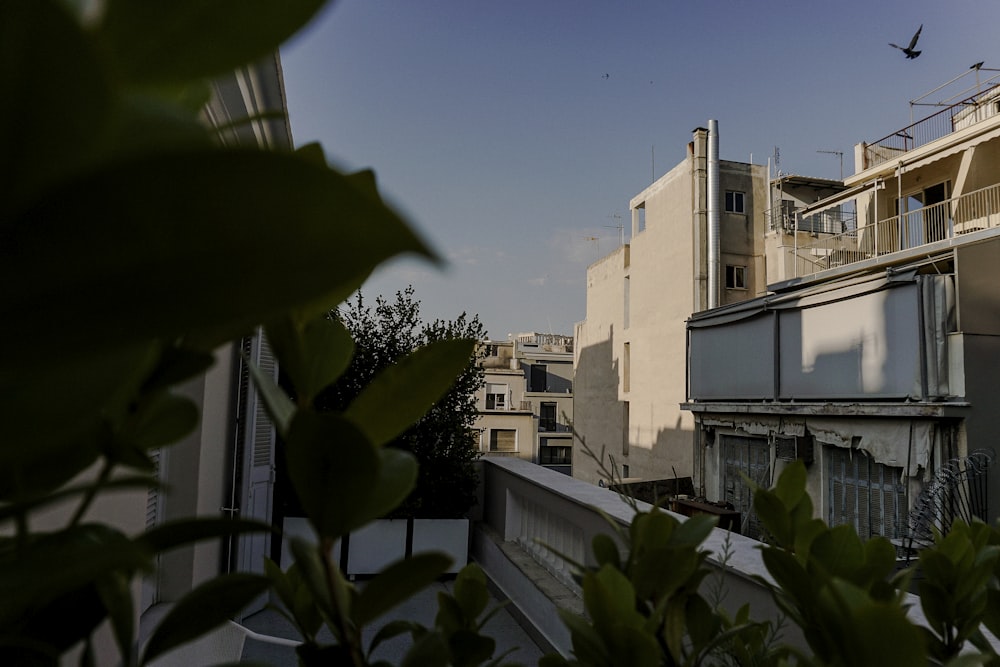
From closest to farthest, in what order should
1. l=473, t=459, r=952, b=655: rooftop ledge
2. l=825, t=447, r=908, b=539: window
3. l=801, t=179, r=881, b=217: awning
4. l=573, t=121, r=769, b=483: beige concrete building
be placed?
1. l=473, t=459, r=952, b=655: rooftop ledge
2. l=825, t=447, r=908, b=539: window
3. l=801, t=179, r=881, b=217: awning
4. l=573, t=121, r=769, b=483: beige concrete building

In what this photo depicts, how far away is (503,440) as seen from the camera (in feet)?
104

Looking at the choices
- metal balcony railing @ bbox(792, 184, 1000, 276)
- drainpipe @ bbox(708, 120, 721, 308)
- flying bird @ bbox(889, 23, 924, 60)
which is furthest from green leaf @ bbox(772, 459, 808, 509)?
flying bird @ bbox(889, 23, 924, 60)

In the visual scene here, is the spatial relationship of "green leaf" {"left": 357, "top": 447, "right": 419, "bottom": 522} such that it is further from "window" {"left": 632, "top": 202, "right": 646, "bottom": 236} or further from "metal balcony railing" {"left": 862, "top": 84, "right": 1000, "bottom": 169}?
"window" {"left": 632, "top": 202, "right": 646, "bottom": 236}

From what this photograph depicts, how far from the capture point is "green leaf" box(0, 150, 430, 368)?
143 millimetres

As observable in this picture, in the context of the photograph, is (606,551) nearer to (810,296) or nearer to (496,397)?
(810,296)

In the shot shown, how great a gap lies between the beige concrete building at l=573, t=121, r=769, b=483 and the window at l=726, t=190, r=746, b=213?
0.03 meters

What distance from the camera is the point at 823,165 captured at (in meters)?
20.3

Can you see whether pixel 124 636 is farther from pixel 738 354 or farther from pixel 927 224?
pixel 927 224

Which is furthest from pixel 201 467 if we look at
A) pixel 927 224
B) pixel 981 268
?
pixel 927 224

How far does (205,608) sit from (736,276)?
739 inches

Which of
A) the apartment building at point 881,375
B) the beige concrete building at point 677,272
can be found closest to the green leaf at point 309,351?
the apartment building at point 881,375

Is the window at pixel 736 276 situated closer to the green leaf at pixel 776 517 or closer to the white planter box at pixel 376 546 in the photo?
the white planter box at pixel 376 546

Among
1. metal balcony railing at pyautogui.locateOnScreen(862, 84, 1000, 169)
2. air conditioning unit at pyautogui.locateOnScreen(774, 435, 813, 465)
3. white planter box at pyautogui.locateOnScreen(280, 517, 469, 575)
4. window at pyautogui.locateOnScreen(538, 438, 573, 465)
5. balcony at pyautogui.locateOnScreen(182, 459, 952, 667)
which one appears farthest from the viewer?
window at pyautogui.locateOnScreen(538, 438, 573, 465)

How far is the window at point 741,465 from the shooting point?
10508 mm
